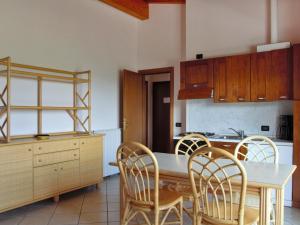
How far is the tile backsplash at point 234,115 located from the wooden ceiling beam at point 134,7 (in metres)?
2.10

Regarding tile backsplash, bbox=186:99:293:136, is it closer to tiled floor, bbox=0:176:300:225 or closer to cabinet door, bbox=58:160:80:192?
tiled floor, bbox=0:176:300:225

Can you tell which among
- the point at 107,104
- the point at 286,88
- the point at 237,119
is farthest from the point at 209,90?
the point at 107,104

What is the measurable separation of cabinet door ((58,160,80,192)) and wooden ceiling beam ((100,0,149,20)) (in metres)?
2.95

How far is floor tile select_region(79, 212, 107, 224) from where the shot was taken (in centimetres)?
297

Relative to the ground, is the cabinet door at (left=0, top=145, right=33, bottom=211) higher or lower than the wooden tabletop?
lower

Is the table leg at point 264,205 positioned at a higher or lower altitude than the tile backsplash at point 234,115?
Result: lower

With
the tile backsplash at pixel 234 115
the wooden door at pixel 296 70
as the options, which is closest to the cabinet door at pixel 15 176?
the tile backsplash at pixel 234 115

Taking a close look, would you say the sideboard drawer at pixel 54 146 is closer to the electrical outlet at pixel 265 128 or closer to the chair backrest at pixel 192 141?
the chair backrest at pixel 192 141

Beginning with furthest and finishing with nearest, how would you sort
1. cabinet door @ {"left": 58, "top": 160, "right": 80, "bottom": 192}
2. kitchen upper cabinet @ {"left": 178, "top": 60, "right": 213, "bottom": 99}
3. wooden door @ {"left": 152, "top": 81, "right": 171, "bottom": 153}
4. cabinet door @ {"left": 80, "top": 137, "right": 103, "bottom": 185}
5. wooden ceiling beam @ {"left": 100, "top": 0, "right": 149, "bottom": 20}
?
wooden door @ {"left": 152, "top": 81, "right": 171, "bottom": 153}, wooden ceiling beam @ {"left": 100, "top": 0, "right": 149, "bottom": 20}, kitchen upper cabinet @ {"left": 178, "top": 60, "right": 213, "bottom": 99}, cabinet door @ {"left": 80, "top": 137, "right": 103, "bottom": 185}, cabinet door @ {"left": 58, "top": 160, "right": 80, "bottom": 192}

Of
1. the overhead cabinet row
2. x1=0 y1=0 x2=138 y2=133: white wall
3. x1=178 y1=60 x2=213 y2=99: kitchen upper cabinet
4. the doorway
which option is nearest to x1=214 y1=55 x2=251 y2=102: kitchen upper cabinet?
the overhead cabinet row

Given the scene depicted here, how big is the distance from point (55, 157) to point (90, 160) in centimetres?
65

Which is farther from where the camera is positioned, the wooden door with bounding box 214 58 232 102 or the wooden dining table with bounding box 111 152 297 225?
the wooden door with bounding box 214 58 232 102

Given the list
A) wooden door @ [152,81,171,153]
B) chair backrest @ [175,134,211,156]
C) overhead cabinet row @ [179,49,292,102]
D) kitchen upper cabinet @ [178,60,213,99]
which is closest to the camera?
chair backrest @ [175,134,211,156]

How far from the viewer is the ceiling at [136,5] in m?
4.93
